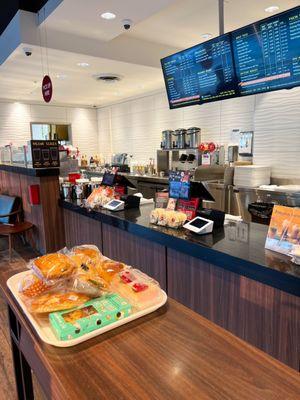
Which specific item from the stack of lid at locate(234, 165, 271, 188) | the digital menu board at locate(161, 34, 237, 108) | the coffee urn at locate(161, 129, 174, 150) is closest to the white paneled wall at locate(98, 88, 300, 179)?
the stack of lid at locate(234, 165, 271, 188)

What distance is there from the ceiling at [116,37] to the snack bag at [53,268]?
308 centimetres

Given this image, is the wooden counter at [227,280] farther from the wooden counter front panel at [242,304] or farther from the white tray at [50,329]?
the white tray at [50,329]

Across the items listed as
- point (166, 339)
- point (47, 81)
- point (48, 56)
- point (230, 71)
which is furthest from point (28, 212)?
point (166, 339)

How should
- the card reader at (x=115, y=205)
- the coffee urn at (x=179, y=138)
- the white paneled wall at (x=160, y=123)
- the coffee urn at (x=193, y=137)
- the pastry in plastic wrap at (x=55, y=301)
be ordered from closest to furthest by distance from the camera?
1. the pastry in plastic wrap at (x=55, y=301)
2. the card reader at (x=115, y=205)
3. the white paneled wall at (x=160, y=123)
4. the coffee urn at (x=193, y=137)
5. the coffee urn at (x=179, y=138)

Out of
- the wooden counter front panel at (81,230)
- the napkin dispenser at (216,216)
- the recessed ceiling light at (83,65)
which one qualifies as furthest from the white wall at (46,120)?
the napkin dispenser at (216,216)

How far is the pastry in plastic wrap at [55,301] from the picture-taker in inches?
41.9

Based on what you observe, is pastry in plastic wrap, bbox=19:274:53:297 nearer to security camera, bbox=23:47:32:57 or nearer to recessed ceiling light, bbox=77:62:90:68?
security camera, bbox=23:47:32:57

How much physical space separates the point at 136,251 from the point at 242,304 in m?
1.04

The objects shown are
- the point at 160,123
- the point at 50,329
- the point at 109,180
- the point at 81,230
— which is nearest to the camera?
the point at 50,329

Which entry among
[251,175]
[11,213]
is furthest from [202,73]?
[11,213]

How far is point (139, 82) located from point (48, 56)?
2.21m

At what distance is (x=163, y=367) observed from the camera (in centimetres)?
87

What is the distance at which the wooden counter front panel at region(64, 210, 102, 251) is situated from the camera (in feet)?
10.2

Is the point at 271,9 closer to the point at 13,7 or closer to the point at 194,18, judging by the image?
the point at 194,18
